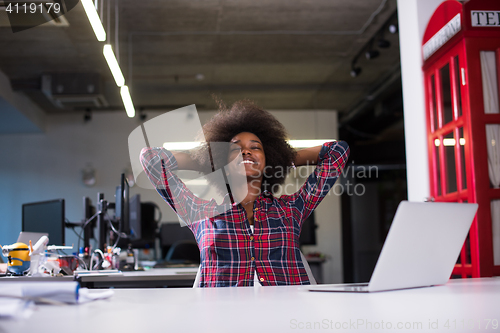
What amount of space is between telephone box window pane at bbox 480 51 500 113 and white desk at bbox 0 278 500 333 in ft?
5.96

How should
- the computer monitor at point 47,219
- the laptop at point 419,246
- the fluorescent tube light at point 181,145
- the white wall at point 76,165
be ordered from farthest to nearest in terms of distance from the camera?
the white wall at point 76,165 < the computer monitor at point 47,219 < the fluorescent tube light at point 181,145 < the laptop at point 419,246

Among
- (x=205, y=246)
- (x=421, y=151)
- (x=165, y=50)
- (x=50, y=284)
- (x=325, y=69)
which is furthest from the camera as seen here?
(x=325, y=69)

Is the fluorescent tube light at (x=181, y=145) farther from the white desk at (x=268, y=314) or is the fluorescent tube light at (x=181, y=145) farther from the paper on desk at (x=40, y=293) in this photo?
the paper on desk at (x=40, y=293)

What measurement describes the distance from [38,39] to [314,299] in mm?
5247

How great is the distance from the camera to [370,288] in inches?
40.3

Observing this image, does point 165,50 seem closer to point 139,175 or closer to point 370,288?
point 139,175

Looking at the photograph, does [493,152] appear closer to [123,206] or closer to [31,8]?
[123,206]

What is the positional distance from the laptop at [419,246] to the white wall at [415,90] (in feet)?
5.75

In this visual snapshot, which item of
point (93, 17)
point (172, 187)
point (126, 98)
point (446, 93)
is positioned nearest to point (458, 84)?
point (446, 93)

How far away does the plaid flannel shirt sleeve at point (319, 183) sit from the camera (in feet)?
6.46

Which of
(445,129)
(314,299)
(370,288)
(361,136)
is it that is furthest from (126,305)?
(361,136)

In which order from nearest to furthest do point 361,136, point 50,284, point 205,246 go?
point 50,284
point 205,246
point 361,136

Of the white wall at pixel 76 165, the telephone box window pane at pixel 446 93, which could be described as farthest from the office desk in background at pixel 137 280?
the white wall at pixel 76 165

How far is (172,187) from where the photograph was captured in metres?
1.92
